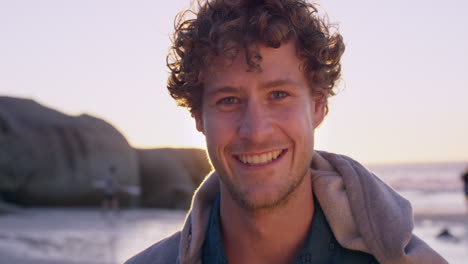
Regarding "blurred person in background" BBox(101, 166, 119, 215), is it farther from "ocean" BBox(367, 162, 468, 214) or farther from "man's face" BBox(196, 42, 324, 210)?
"man's face" BBox(196, 42, 324, 210)

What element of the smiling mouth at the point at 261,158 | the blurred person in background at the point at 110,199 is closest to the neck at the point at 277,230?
the smiling mouth at the point at 261,158

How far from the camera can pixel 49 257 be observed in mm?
7688

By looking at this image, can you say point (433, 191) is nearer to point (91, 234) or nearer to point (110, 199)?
point (110, 199)

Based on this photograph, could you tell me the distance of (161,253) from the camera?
3.12m

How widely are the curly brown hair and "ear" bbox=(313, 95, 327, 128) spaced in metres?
0.03

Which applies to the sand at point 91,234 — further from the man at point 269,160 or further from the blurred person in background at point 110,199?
the man at point 269,160

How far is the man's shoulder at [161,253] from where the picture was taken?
310 centimetres

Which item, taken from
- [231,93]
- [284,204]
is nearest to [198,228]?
[284,204]

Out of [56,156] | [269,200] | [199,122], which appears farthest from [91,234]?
[269,200]

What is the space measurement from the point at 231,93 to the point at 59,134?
15.7m

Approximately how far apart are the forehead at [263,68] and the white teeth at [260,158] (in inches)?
14.0

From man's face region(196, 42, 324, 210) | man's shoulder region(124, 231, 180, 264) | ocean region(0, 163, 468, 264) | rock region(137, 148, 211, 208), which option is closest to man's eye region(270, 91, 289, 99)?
man's face region(196, 42, 324, 210)

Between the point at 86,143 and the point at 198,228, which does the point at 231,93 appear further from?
the point at 86,143

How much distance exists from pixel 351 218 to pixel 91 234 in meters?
8.70
